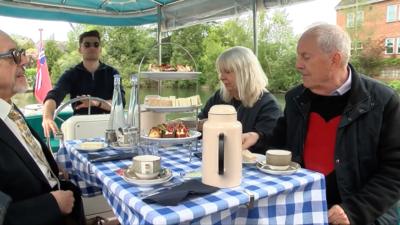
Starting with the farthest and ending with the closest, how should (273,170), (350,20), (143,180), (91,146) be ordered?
1. (350,20)
2. (91,146)
3. (273,170)
4. (143,180)

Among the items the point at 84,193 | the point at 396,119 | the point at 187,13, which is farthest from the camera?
the point at 187,13

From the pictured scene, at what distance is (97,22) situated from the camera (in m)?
4.45

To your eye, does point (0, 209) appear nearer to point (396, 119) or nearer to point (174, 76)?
point (174, 76)

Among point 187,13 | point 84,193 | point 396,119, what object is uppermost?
point 187,13

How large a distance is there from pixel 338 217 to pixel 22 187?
1260 mm

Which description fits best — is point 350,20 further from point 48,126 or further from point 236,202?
point 236,202

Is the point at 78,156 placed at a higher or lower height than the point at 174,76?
lower

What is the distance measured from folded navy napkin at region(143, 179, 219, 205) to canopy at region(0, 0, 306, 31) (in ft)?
7.99

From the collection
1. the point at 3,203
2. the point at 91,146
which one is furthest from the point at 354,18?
the point at 3,203

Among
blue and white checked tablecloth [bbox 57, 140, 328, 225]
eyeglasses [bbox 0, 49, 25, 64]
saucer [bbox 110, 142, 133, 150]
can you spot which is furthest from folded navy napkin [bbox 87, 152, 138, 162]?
eyeglasses [bbox 0, 49, 25, 64]

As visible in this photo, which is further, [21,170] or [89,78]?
[89,78]

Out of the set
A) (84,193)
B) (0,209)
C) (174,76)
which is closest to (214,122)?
(174,76)

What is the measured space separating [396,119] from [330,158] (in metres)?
0.33

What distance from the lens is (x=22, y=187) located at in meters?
1.24
